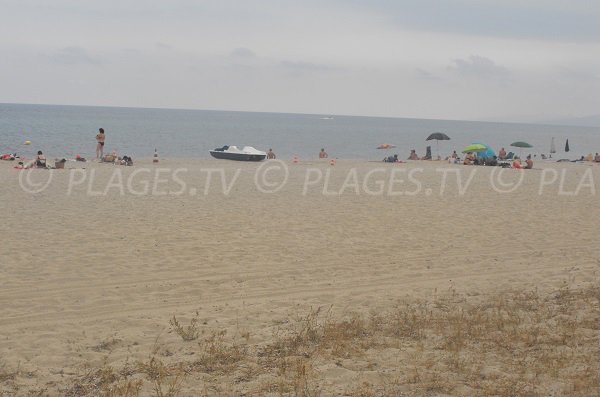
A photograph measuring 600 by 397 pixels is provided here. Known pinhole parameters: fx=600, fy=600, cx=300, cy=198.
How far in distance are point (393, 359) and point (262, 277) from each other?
12.9ft

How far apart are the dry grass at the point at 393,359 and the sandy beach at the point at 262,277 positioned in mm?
27

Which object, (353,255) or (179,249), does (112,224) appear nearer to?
(179,249)

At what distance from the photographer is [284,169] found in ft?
98.8

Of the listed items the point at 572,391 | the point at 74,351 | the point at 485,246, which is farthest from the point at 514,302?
the point at 74,351

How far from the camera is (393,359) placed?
5.95 metres

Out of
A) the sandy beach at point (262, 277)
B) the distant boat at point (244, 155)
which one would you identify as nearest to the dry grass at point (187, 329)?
the sandy beach at point (262, 277)

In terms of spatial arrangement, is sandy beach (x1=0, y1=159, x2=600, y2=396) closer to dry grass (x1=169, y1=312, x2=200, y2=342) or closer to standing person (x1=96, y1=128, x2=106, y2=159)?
dry grass (x1=169, y1=312, x2=200, y2=342)

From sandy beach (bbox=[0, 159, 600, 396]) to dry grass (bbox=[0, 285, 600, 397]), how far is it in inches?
1.1

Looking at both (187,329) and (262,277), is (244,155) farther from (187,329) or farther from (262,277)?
(187,329)

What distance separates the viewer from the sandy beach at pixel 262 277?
559 cm

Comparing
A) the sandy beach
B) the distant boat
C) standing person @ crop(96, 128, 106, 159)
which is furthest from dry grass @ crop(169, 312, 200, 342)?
the distant boat

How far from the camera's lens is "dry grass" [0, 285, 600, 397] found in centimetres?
523

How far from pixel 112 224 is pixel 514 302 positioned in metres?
9.06

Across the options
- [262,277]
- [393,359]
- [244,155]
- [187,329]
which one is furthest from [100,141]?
[393,359]
